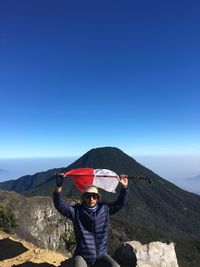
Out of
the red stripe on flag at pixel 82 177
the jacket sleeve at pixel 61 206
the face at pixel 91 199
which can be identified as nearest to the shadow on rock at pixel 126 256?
the red stripe on flag at pixel 82 177

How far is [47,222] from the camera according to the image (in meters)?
191

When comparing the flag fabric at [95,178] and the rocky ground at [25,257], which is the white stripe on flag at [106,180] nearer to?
the flag fabric at [95,178]

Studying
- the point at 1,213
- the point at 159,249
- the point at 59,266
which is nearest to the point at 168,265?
the point at 159,249

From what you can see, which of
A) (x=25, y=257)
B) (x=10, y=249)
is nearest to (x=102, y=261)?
(x=25, y=257)

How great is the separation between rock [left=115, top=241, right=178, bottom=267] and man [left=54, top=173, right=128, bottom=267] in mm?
4254

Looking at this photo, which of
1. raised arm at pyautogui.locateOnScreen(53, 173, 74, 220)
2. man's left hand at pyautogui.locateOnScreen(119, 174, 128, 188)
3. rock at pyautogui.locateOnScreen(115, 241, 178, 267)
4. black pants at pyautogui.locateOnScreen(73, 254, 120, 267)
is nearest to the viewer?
black pants at pyautogui.locateOnScreen(73, 254, 120, 267)

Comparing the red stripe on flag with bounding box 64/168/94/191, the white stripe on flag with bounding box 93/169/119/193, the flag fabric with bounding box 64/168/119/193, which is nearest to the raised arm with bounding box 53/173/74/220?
the red stripe on flag with bounding box 64/168/94/191

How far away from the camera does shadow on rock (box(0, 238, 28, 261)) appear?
18.3 metres

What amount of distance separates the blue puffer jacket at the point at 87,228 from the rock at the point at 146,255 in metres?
4.27

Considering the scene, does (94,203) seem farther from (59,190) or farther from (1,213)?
(1,213)

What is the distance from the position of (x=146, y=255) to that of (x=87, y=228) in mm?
6302

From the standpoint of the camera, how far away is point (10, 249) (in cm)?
1938

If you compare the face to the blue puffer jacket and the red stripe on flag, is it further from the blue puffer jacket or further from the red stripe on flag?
the red stripe on flag

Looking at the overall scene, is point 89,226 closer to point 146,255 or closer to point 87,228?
point 87,228
